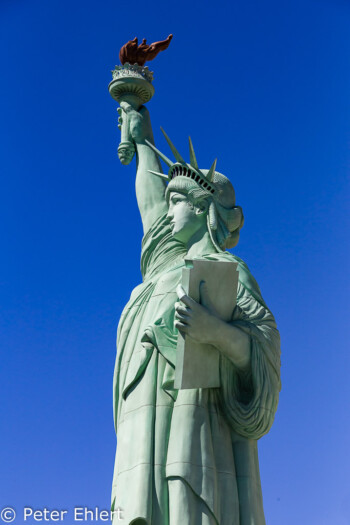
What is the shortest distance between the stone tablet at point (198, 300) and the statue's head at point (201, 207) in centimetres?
107

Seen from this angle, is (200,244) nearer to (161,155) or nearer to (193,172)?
(193,172)

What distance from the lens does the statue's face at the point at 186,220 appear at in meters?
9.14

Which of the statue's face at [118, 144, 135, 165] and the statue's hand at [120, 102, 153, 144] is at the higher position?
the statue's hand at [120, 102, 153, 144]

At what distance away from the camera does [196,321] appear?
7.71 m

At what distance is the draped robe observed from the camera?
7684mm

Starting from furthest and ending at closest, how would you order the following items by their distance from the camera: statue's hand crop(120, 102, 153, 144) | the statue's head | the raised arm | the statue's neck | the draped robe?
statue's hand crop(120, 102, 153, 144)
the raised arm
the statue's head
the statue's neck
the draped robe

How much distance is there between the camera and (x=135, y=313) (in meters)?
9.12

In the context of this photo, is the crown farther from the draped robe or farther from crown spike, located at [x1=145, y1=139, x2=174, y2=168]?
the draped robe

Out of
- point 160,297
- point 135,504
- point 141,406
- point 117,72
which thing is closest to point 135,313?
point 160,297

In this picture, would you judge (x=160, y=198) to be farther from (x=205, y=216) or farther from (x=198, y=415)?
(x=198, y=415)

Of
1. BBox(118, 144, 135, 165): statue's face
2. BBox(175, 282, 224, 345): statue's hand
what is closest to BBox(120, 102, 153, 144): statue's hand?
BBox(118, 144, 135, 165): statue's face

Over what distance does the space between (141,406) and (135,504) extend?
916 mm

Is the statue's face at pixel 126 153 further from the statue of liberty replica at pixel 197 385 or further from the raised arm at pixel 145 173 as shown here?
the statue of liberty replica at pixel 197 385

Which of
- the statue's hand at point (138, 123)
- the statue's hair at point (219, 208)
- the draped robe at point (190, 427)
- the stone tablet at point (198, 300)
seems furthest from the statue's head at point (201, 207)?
the statue's hand at point (138, 123)
